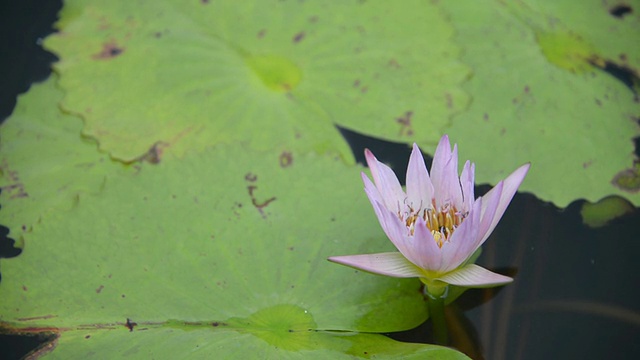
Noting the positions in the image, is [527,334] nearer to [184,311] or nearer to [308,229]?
[308,229]

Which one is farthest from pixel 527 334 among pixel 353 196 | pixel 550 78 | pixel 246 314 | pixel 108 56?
pixel 108 56

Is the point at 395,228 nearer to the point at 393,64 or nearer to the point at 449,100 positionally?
the point at 449,100

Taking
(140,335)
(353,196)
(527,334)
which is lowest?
(527,334)

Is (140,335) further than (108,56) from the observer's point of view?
No

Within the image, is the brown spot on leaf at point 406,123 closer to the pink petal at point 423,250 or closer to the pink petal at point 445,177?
the pink petal at point 445,177

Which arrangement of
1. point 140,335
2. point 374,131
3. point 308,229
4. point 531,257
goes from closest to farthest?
point 140,335, point 308,229, point 531,257, point 374,131

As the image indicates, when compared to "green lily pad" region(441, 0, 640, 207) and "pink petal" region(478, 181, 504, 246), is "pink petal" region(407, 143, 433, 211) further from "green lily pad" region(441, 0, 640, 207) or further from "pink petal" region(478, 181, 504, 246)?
"green lily pad" region(441, 0, 640, 207)

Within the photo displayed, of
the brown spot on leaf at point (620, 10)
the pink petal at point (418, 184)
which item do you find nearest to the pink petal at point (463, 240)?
the pink petal at point (418, 184)
